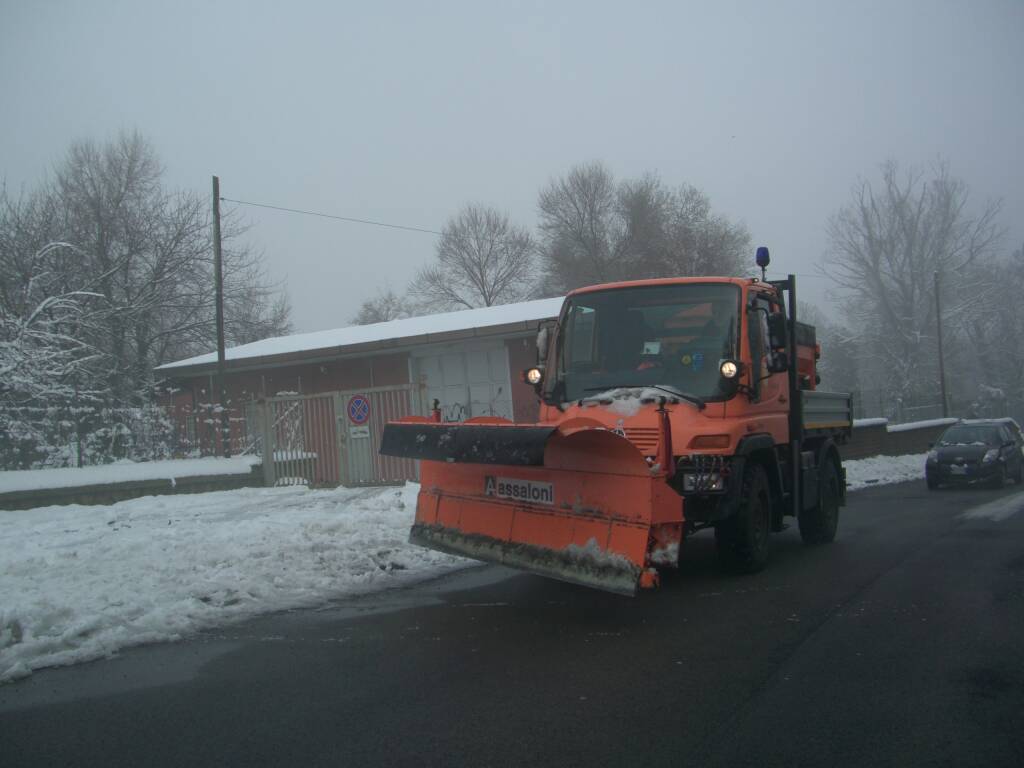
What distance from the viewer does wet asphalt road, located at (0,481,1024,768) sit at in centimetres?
416

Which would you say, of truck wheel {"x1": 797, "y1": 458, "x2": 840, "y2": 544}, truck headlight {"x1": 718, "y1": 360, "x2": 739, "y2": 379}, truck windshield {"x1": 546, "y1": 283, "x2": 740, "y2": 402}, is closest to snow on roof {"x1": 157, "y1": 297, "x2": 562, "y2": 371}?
truck wheel {"x1": 797, "y1": 458, "x2": 840, "y2": 544}

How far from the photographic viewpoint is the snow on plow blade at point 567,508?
6.23 m

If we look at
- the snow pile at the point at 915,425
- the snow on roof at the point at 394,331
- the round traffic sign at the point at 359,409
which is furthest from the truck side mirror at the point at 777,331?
the snow pile at the point at 915,425

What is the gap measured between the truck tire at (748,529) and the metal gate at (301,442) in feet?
Result: 31.5

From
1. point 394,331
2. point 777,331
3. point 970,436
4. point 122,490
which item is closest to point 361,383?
point 394,331

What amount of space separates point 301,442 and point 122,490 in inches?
130

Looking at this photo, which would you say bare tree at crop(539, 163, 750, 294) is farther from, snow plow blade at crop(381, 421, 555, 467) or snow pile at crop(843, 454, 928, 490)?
snow plow blade at crop(381, 421, 555, 467)

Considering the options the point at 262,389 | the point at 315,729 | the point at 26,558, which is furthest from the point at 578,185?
the point at 315,729

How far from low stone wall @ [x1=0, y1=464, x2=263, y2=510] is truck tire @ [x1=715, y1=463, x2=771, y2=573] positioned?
10231 millimetres

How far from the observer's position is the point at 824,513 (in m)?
10.4

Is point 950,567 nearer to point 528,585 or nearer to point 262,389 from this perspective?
point 528,585

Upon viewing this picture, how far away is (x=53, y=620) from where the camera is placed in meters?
6.58

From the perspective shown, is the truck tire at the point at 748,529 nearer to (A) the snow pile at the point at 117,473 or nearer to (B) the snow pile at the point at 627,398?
(B) the snow pile at the point at 627,398

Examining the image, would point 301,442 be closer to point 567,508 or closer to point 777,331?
point 777,331
